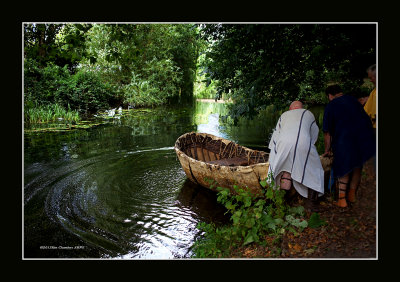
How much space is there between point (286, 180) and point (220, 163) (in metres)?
1.92

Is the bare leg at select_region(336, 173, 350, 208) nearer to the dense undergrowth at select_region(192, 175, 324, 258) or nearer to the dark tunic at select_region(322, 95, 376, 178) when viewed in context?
the dark tunic at select_region(322, 95, 376, 178)

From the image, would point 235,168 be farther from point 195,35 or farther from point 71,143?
point 71,143

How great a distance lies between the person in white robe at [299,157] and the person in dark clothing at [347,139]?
22cm

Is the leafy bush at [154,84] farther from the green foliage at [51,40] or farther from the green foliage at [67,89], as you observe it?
the green foliage at [51,40]

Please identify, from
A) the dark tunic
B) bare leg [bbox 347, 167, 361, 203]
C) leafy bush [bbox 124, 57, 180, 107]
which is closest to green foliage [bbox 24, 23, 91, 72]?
leafy bush [bbox 124, 57, 180, 107]

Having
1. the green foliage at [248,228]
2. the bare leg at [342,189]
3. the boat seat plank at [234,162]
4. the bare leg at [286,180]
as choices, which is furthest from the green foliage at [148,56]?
the bare leg at [342,189]

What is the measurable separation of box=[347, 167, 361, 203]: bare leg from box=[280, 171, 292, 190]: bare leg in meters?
0.66

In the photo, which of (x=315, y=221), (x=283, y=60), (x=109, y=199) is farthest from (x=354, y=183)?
(x=109, y=199)

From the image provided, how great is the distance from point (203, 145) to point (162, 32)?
8.62ft

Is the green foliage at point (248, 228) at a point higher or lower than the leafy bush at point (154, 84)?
lower

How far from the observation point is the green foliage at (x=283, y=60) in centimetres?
388

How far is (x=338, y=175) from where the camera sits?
11.9 feet

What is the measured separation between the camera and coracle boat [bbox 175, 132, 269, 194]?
15.1ft

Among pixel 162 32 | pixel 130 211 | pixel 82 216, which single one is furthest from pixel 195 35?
pixel 82 216
